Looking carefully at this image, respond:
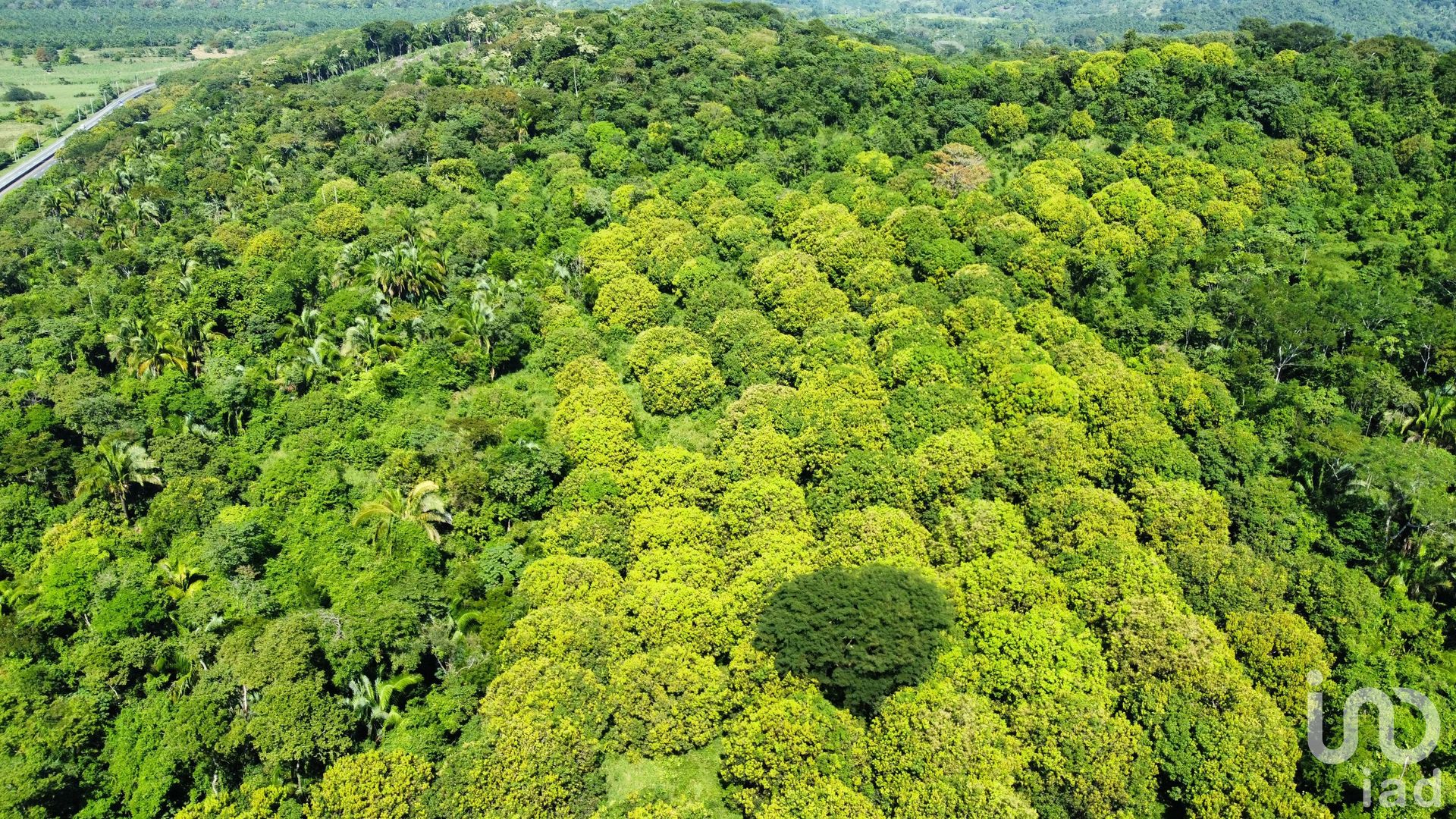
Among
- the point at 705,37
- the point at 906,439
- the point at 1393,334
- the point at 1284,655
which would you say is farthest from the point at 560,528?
the point at 705,37

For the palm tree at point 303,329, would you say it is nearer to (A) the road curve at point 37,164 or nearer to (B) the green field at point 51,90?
(A) the road curve at point 37,164

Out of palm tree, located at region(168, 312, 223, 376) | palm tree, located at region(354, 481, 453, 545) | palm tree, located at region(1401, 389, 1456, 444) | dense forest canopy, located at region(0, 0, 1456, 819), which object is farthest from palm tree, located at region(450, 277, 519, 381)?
palm tree, located at region(1401, 389, 1456, 444)

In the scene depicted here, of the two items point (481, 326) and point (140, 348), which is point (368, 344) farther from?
point (140, 348)

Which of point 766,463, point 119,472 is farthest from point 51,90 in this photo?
point 766,463

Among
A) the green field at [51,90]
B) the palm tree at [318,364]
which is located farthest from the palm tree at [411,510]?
the green field at [51,90]

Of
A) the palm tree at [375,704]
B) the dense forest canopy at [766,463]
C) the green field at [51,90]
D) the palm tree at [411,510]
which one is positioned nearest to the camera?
the dense forest canopy at [766,463]
